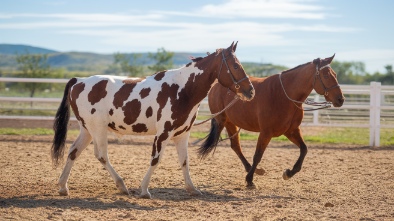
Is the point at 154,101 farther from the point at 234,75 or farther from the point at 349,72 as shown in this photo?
the point at 349,72

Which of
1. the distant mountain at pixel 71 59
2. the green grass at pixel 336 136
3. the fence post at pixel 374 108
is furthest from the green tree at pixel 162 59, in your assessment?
the distant mountain at pixel 71 59

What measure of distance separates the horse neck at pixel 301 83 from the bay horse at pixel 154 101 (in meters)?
1.41

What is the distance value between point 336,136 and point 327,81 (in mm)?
9370

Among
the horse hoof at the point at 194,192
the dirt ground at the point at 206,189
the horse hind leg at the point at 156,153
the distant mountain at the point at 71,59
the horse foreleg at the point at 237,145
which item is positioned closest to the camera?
the dirt ground at the point at 206,189

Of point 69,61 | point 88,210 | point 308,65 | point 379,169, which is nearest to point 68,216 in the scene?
point 88,210

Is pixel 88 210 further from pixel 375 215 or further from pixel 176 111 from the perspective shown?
pixel 375 215

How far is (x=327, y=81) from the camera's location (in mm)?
8164

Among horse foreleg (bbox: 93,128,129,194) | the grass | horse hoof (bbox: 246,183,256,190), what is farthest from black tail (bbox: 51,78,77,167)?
the grass

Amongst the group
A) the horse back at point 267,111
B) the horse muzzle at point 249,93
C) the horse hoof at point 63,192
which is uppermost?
the horse muzzle at point 249,93

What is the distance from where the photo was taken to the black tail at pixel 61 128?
7.78 meters

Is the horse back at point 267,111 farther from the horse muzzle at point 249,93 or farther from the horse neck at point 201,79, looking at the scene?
the horse neck at point 201,79

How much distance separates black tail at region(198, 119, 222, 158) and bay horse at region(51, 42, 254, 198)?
1.90 meters

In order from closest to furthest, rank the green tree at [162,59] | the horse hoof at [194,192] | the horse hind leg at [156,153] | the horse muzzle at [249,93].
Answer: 1. the horse muzzle at [249,93]
2. the horse hind leg at [156,153]
3. the horse hoof at [194,192]
4. the green tree at [162,59]

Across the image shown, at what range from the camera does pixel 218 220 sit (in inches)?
236
